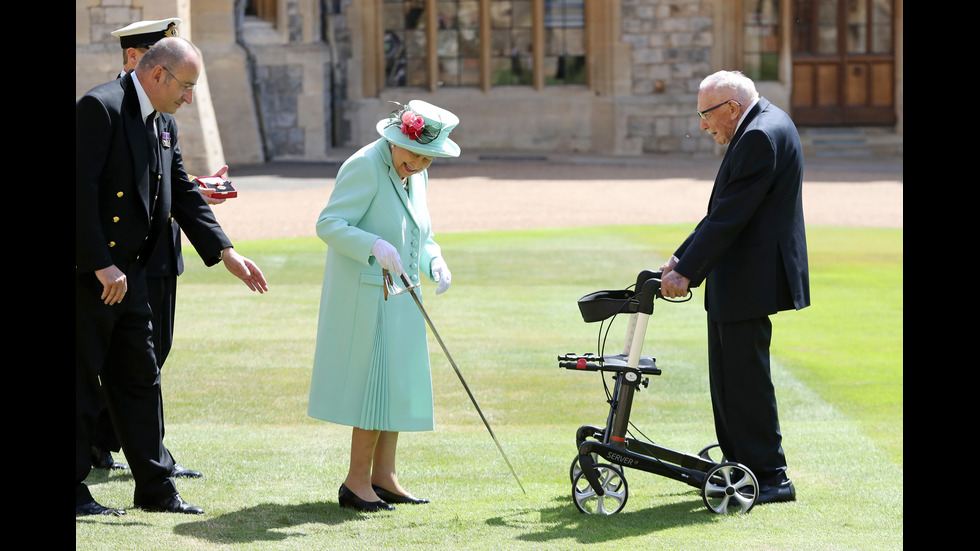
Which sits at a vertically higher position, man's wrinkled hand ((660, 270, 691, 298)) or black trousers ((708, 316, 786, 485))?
man's wrinkled hand ((660, 270, 691, 298))

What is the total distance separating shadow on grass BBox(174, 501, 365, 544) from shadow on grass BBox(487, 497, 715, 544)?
0.58 meters

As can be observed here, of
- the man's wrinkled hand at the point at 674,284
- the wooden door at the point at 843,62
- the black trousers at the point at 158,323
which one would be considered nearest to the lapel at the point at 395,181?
the man's wrinkled hand at the point at 674,284

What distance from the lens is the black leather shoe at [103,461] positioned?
5.07 meters

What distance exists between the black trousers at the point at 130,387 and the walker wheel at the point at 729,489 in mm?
1873

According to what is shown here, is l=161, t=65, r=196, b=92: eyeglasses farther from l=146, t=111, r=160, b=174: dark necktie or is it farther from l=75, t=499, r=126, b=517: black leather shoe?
l=75, t=499, r=126, b=517: black leather shoe

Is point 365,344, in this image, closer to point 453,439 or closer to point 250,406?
point 453,439

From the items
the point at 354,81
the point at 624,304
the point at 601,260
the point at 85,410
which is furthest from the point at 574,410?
the point at 354,81

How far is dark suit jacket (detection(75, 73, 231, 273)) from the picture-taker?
406cm

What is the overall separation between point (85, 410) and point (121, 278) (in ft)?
1.58

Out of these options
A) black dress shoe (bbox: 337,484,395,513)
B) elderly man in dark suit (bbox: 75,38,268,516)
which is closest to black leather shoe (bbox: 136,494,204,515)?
elderly man in dark suit (bbox: 75,38,268,516)

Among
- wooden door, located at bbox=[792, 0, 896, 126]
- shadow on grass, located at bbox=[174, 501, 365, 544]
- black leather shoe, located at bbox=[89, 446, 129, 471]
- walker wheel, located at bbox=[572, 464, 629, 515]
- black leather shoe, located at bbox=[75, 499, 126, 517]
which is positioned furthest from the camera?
wooden door, located at bbox=[792, 0, 896, 126]

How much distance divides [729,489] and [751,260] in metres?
0.82

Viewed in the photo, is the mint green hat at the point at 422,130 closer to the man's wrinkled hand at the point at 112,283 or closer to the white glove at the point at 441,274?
the white glove at the point at 441,274

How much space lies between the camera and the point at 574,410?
6.32 metres
